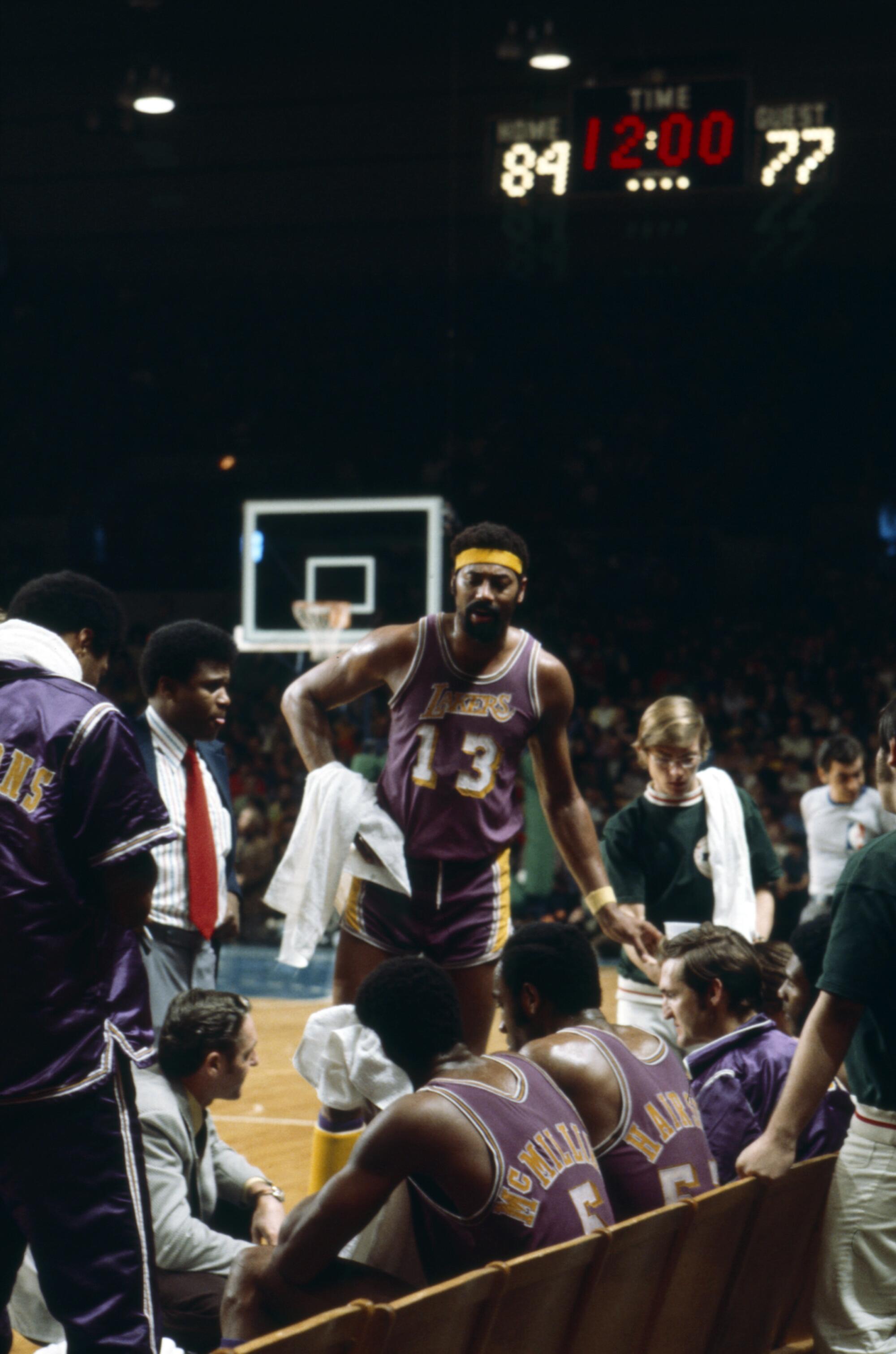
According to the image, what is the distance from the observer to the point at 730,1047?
3.46 meters

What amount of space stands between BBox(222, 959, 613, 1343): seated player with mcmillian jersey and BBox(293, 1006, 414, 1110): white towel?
30.2 inches

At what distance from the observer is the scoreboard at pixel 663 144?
22.8 ft

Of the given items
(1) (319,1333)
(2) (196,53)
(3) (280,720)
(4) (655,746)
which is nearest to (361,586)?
(3) (280,720)

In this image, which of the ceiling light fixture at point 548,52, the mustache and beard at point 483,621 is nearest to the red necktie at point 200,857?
the mustache and beard at point 483,621

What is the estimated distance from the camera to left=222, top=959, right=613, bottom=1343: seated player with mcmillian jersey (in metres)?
2.46

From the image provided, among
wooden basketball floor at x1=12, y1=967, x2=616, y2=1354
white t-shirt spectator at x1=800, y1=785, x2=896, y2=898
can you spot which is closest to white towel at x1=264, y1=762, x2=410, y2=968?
wooden basketball floor at x1=12, y1=967, x2=616, y2=1354

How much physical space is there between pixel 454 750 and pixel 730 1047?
101 cm

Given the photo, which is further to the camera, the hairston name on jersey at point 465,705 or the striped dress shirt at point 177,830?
the hairston name on jersey at point 465,705

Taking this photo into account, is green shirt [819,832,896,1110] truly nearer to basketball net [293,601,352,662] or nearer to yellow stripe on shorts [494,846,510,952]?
yellow stripe on shorts [494,846,510,952]

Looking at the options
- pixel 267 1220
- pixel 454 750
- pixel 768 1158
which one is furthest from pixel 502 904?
pixel 768 1158

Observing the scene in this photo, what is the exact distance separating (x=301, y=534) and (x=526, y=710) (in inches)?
338

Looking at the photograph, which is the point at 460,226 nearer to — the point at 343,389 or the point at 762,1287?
the point at 343,389

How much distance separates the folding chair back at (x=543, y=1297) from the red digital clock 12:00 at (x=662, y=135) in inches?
225

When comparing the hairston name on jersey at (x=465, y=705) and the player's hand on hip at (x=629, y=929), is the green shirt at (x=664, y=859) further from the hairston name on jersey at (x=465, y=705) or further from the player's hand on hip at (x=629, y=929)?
the hairston name on jersey at (x=465, y=705)
